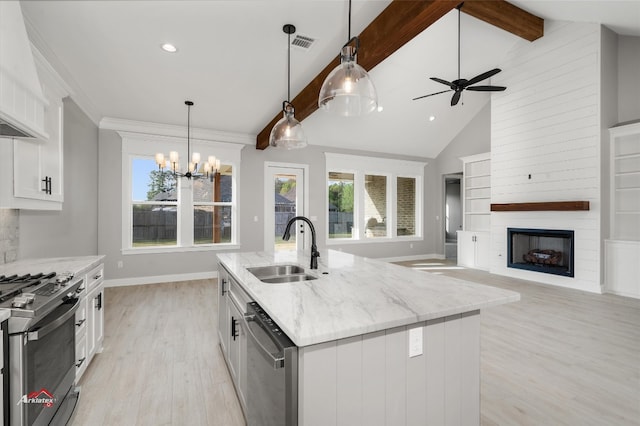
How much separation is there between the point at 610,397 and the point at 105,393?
11.4 ft

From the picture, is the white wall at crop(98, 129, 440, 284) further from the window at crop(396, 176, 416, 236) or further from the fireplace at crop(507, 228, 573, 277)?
the fireplace at crop(507, 228, 573, 277)

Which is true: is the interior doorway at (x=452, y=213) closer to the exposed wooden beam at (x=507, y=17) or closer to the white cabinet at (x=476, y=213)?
the white cabinet at (x=476, y=213)

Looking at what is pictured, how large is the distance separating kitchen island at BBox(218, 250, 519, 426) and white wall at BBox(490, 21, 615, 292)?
4469 millimetres

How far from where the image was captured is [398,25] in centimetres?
252

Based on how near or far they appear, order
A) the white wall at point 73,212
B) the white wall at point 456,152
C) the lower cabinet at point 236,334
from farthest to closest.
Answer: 1. the white wall at point 456,152
2. the white wall at point 73,212
3. the lower cabinet at point 236,334

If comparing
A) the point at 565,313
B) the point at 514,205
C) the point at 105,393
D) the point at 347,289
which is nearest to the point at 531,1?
the point at 514,205

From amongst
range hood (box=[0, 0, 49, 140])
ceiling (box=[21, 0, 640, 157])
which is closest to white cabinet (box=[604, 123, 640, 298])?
ceiling (box=[21, 0, 640, 157])

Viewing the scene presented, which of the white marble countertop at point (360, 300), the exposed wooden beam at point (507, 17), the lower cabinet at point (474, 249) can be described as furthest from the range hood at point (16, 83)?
the lower cabinet at point (474, 249)

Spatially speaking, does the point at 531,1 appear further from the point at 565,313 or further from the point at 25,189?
the point at 25,189

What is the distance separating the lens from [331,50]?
321 centimetres

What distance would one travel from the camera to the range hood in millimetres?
1593

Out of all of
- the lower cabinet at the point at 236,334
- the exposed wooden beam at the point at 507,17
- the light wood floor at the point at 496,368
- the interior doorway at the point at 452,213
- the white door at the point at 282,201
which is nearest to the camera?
the lower cabinet at the point at 236,334

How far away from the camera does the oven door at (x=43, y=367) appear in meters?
1.32

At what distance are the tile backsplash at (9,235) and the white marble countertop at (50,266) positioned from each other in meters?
0.08
